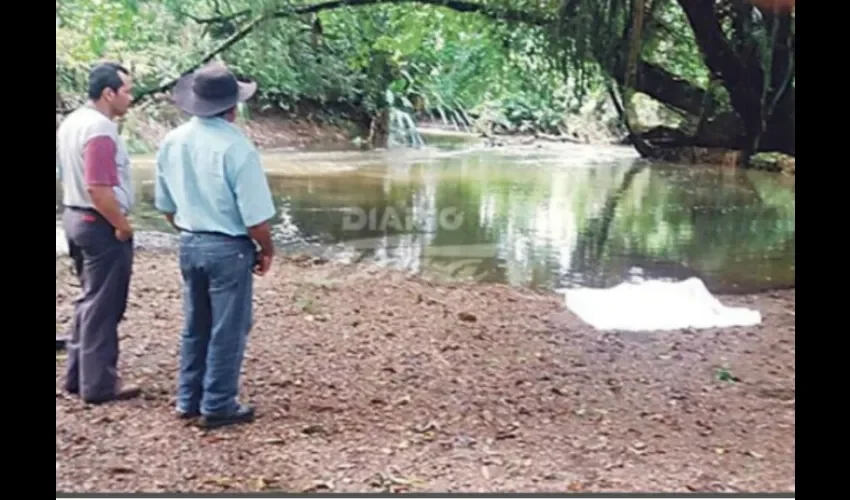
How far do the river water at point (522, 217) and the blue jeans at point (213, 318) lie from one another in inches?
38.0

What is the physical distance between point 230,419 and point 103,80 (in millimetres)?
908

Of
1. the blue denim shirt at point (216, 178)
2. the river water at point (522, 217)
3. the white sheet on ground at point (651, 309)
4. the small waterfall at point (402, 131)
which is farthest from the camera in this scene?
the river water at point (522, 217)

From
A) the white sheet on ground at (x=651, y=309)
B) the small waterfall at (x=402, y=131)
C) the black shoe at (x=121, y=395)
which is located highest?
the small waterfall at (x=402, y=131)

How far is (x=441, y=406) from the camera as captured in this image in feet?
7.88

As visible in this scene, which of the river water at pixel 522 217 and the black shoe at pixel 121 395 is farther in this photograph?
the river water at pixel 522 217

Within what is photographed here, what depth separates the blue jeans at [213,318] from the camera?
2.12 metres

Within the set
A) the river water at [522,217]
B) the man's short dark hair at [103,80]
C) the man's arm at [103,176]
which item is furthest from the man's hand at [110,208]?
the river water at [522,217]

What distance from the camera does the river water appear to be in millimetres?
3342

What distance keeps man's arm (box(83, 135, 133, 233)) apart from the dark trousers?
0.15 feet

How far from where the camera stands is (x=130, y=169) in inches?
89.9

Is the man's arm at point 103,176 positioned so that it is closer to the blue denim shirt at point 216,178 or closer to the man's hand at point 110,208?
the man's hand at point 110,208

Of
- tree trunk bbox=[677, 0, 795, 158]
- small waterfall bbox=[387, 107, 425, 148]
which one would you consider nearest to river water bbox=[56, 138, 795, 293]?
small waterfall bbox=[387, 107, 425, 148]

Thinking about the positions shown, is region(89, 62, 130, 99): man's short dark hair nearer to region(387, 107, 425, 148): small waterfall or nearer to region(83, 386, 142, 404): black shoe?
region(83, 386, 142, 404): black shoe
